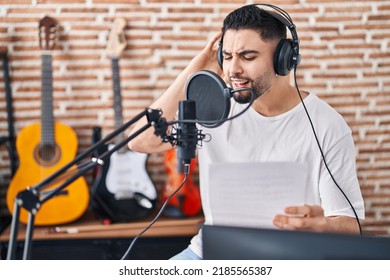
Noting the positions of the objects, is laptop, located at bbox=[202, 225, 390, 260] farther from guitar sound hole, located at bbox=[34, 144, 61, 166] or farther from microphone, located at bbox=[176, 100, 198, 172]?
guitar sound hole, located at bbox=[34, 144, 61, 166]

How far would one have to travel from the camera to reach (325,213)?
151 centimetres

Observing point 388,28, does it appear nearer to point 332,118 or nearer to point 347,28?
point 347,28

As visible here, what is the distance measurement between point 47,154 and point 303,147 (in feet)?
3.01

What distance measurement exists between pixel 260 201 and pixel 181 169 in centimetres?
46

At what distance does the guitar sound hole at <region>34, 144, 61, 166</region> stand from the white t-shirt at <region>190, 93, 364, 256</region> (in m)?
0.58

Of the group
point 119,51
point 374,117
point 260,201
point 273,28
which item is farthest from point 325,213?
point 119,51

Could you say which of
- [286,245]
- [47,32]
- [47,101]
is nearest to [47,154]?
[47,101]

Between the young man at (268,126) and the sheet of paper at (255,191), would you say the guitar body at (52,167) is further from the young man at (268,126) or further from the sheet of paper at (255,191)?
the sheet of paper at (255,191)

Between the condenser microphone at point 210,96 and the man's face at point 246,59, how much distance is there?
1.02 ft

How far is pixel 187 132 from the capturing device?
3.38 feet

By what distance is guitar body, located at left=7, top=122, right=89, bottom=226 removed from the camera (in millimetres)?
1871

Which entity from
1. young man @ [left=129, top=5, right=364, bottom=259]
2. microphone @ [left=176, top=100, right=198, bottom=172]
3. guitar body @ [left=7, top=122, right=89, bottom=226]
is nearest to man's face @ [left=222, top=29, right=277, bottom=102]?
young man @ [left=129, top=5, right=364, bottom=259]

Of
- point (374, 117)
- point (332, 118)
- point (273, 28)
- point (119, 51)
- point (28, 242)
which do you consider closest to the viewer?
point (28, 242)

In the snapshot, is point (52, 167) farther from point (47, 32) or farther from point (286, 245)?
point (286, 245)
